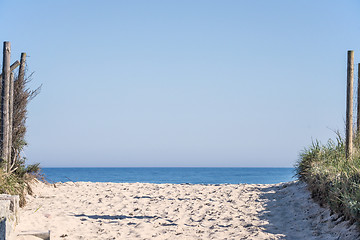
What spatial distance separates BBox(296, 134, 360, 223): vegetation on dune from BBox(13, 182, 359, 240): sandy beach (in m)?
0.25

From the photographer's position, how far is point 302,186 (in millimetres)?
10367

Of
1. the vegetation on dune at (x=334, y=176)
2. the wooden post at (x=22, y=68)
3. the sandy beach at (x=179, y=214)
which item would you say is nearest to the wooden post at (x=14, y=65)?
the wooden post at (x=22, y=68)

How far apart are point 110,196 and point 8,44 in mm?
4336

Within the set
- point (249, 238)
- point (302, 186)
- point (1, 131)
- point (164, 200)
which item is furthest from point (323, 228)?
point (1, 131)

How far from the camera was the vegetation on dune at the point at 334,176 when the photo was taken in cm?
673

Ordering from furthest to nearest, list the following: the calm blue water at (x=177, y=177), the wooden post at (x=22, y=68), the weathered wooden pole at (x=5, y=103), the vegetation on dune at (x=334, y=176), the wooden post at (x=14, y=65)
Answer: the calm blue water at (x=177, y=177), the wooden post at (x=22, y=68), the wooden post at (x=14, y=65), the weathered wooden pole at (x=5, y=103), the vegetation on dune at (x=334, y=176)

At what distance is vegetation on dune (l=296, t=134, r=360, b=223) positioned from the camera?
6.73m

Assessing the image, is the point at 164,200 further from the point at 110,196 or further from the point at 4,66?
the point at 4,66

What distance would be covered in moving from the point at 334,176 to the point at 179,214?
10.5 ft

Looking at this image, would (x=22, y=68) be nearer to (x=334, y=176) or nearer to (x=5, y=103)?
(x=5, y=103)

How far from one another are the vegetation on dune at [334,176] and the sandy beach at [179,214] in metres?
0.25

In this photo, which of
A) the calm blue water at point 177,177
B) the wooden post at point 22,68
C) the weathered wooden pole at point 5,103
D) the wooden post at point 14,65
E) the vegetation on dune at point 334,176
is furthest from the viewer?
the calm blue water at point 177,177

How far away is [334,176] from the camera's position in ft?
26.6

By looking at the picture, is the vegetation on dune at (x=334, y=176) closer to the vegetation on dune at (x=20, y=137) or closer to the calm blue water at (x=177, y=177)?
the calm blue water at (x=177, y=177)
